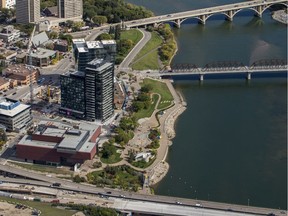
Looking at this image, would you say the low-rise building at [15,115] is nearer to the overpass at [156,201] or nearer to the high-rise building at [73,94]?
the high-rise building at [73,94]

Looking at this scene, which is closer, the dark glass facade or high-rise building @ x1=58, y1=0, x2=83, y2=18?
the dark glass facade

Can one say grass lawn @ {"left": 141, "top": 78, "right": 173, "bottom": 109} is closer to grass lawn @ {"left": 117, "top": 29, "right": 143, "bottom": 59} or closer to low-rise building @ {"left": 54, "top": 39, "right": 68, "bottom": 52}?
low-rise building @ {"left": 54, "top": 39, "right": 68, "bottom": 52}

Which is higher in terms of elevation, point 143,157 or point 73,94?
point 73,94

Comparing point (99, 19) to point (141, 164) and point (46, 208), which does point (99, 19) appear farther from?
point (46, 208)

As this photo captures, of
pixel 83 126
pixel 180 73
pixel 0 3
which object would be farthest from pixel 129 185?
pixel 0 3

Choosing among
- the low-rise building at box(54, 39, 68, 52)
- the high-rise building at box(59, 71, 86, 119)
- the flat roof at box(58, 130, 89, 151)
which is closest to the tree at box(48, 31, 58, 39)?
the low-rise building at box(54, 39, 68, 52)

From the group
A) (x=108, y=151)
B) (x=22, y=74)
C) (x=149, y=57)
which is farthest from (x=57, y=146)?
(x=149, y=57)

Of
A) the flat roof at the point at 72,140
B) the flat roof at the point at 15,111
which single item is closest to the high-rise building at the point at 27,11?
the flat roof at the point at 15,111
